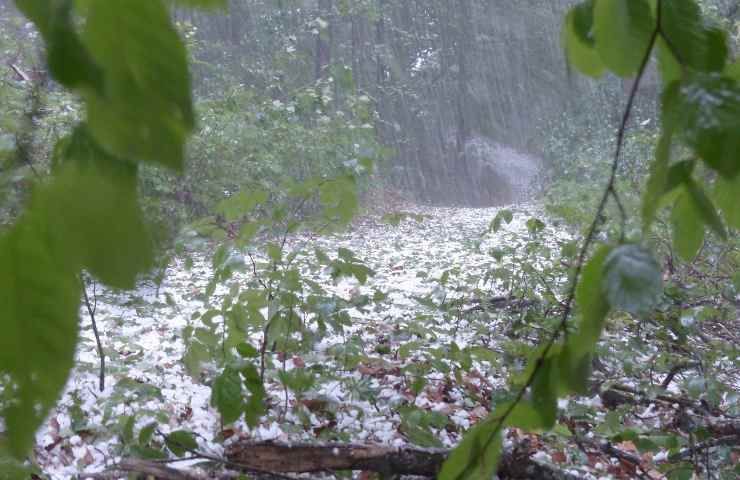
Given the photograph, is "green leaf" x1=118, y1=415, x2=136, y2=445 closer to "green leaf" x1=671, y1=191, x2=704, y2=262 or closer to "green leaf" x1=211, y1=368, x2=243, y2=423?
"green leaf" x1=211, y1=368, x2=243, y2=423

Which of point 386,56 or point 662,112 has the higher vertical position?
point 386,56

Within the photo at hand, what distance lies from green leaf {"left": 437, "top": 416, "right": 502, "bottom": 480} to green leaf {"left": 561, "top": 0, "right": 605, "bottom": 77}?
1.02ft

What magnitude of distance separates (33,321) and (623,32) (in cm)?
37

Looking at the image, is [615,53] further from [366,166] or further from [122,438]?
[122,438]

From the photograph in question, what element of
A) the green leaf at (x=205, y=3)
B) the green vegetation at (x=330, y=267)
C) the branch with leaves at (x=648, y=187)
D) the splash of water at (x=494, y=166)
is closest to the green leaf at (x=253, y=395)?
the green vegetation at (x=330, y=267)

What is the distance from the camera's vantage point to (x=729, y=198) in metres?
0.38

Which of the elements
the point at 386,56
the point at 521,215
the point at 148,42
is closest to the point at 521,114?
the point at 386,56

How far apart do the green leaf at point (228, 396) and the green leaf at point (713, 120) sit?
1055 mm

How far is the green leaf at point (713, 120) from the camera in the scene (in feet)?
0.85

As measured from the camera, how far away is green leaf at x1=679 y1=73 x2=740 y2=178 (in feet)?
0.85

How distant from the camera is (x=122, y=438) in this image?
1356 millimetres

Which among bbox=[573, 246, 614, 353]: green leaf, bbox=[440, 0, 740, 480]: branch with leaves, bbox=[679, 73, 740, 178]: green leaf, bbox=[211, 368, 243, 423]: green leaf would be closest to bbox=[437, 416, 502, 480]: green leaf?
bbox=[440, 0, 740, 480]: branch with leaves

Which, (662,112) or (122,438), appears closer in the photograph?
(662,112)

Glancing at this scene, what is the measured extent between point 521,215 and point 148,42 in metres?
7.33
